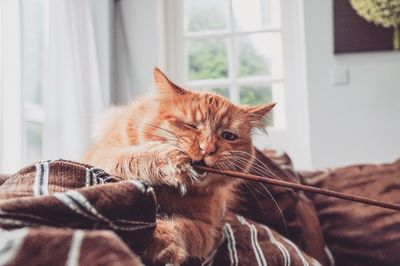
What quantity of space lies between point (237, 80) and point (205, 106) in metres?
2.09

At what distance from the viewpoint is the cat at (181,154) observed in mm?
760

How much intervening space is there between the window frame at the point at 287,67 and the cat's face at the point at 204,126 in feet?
6.22

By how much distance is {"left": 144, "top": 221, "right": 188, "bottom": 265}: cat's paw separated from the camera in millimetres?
601

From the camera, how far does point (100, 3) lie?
259 cm

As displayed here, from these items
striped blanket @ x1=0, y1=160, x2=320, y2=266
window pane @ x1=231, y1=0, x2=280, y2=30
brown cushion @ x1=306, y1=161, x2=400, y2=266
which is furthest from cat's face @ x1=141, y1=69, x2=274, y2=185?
window pane @ x1=231, y1=0, x2=280, y2=30

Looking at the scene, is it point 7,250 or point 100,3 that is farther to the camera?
point 100,3

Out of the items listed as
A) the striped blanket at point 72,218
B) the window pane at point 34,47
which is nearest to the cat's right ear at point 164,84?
the striped blanket at point 72,218

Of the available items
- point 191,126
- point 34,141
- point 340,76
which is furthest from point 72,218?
point 340,76

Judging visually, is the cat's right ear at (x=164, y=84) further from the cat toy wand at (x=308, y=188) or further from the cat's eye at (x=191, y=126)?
the cat toy wand at (x=308, y=188)

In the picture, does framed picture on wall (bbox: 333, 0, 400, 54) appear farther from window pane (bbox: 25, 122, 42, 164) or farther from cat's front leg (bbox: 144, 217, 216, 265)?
cat's front leg (bbox: 144, 217, 216, 265)

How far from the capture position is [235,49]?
121 inches

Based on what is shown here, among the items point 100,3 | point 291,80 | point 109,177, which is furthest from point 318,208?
point 100,3

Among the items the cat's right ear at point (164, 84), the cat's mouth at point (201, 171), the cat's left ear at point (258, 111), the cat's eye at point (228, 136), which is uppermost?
the cat's right ear at point (164, 84)

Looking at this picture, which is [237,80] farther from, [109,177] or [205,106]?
[109,177]
